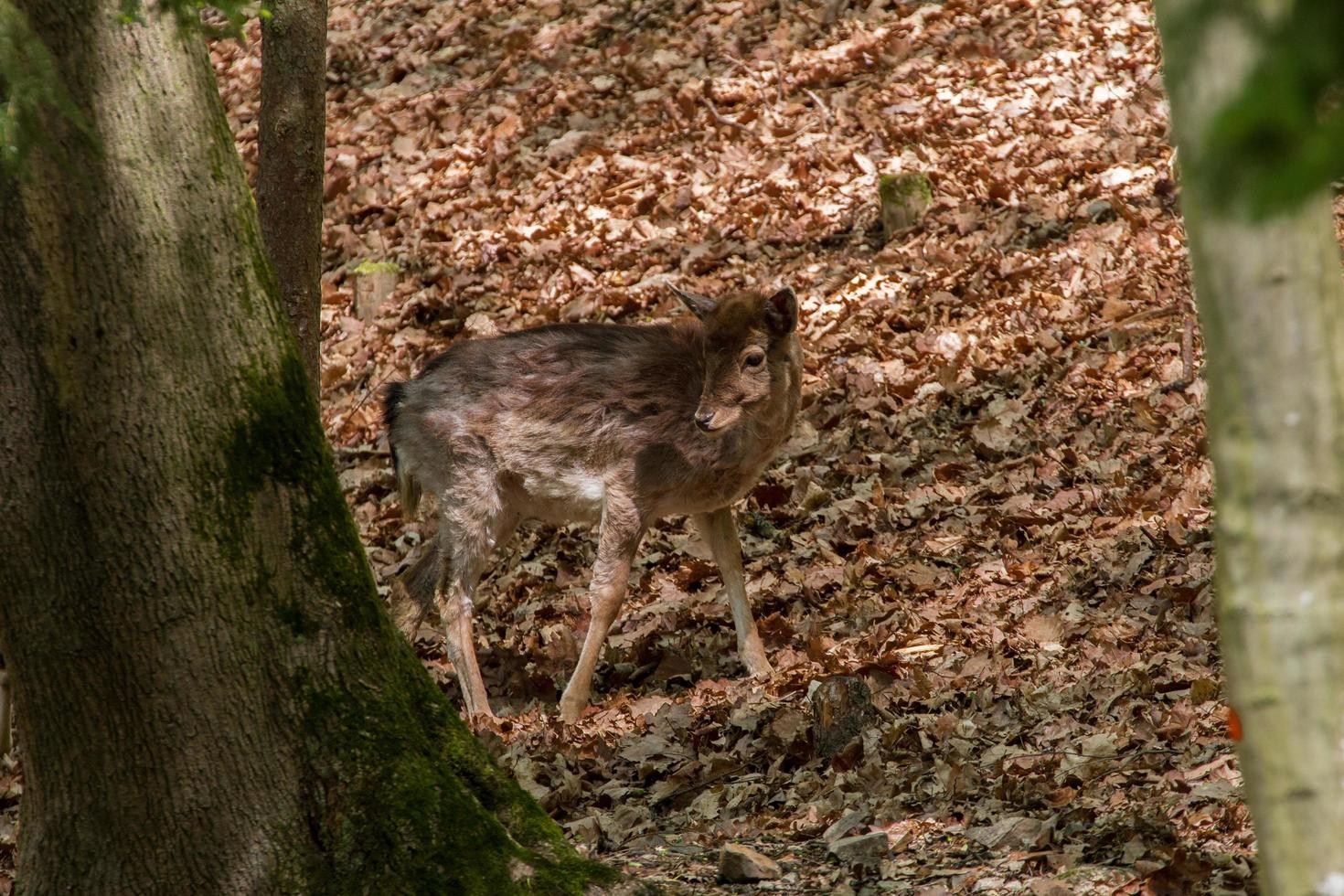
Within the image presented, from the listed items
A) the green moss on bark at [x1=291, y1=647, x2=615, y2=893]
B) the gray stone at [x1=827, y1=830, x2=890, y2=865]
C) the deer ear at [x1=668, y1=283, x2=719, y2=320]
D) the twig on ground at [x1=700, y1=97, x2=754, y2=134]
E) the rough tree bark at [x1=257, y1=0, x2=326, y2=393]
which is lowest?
the gray stone at [x1=827, y1=830, x2=890, y2=865]

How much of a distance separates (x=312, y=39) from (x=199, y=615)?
4.57 metres

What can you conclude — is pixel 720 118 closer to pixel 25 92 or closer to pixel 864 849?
pixel 864 849

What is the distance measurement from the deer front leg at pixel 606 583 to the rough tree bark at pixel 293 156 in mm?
2027

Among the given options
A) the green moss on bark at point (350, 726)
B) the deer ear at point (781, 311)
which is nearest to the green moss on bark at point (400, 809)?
the green moss on bark at point (350, 726)

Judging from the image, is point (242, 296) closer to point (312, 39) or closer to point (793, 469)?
point (312, 39)

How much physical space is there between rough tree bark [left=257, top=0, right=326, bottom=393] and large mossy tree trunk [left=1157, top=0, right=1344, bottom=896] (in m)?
5.83

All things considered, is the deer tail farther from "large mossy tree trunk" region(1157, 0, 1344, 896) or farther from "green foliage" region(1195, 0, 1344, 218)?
"green foliage" region(1195, 0, 1344, 218)

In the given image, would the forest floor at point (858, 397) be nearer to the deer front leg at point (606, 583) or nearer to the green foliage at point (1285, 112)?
the deer front leg at point (606, 583)

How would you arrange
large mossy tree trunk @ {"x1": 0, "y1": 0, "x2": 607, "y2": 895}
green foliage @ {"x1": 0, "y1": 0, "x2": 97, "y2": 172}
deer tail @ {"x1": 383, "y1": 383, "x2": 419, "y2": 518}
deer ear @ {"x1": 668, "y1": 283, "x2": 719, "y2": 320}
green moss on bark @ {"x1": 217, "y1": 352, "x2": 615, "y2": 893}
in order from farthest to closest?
deer tail @ {"x1": 383, "y1": 383, "x2": 419, "y2": 518}
deer ear @ {"x1": 668, "y1": 283, "x2": 719, "y2": 320}
green moss on bark @ {"x1": 217, "y1": 352, "x2": 615, "y2": 893}
large mossy tree trunk @ {"x1": 0, "y1": 0, "x2": 607, "y2": 895}
green foliage @ {"x1": 0, "y1": 0, "x2": 97, "y2": 172}

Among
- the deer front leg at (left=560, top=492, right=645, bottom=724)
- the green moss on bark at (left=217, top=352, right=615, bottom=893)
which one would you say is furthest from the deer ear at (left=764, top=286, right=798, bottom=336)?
the green moss on bark at (left=217, top=352, right=615, bottom=893)

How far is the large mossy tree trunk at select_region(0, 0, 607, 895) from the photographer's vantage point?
380 cm

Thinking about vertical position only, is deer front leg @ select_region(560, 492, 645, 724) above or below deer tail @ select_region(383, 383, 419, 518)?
below

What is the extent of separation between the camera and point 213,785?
12.8 ft

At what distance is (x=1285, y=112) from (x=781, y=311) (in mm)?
6462
